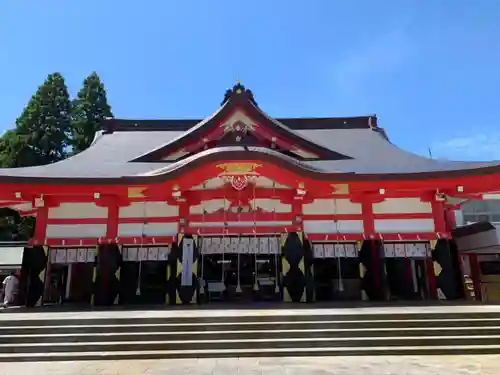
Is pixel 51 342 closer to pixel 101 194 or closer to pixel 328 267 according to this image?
pixel 101 194

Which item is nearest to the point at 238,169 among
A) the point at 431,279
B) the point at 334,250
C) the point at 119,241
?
the point at 334,250

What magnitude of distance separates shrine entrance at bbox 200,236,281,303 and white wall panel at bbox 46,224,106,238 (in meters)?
3.21

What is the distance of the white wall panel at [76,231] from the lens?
12.1 metres

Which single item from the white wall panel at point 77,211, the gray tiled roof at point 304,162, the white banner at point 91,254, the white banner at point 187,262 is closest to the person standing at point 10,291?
the white wall panel at point 77,211

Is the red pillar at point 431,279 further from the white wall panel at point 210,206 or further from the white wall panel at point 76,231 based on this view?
the white wall panel at point 76,231

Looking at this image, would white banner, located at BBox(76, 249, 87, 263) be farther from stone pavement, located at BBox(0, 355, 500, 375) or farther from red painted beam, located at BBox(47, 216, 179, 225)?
stone pavement, located at BBox(0, 355, 500, 375)

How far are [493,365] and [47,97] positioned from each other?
31818 mm

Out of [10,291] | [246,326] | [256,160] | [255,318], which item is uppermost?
[256,160]

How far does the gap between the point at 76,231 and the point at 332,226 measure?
7.86 m

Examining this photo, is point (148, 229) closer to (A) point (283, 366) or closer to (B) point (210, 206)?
(B) point (210, 206)

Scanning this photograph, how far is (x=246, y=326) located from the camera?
25.1 feet

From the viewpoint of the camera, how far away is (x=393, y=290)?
518 inches

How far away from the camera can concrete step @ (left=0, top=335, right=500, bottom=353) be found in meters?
7.16

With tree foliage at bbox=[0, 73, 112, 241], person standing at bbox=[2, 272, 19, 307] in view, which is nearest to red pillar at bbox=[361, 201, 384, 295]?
person standing at bbox=[2, 272, 19, 307]
